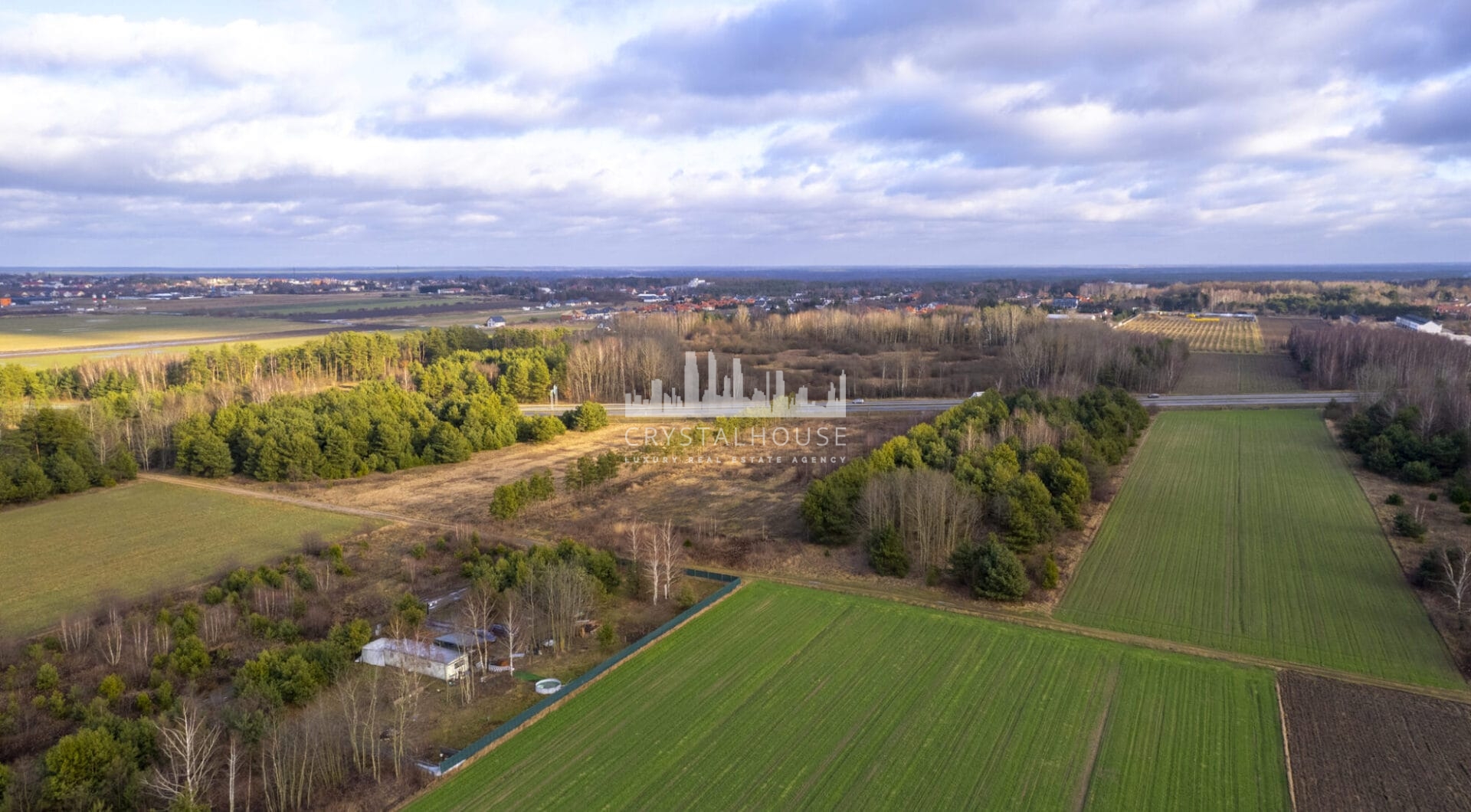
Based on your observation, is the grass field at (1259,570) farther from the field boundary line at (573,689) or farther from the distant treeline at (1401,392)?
the field boundary line at (573,689)

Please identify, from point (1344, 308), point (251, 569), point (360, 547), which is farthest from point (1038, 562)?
point (1344, 308)

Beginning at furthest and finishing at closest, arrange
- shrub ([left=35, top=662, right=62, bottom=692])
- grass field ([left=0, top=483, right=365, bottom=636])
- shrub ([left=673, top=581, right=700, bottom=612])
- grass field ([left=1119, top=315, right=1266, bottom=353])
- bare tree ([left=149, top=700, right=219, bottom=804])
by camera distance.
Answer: grass field ([left=1119, top=315, right=1266, bottom=353]) → grass field ([left=0, top=483, right=365, bottom=636]) → shrub ([left=673, top=581, right=700, bottom=612]) → shrub ([left=35, top=662, right=62, bottom=692]) → bare tree ([left=149, top=700, right=219, bottom=804])

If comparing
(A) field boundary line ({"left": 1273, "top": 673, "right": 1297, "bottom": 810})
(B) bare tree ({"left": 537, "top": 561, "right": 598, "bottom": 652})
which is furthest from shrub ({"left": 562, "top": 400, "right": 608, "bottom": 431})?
(A) field boundary line ({"left": 1273, "top": 673, "right": 1297, "bottom": 810})

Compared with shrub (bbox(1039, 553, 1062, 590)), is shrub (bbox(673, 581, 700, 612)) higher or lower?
lower

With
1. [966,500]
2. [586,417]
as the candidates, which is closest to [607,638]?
[966,500]

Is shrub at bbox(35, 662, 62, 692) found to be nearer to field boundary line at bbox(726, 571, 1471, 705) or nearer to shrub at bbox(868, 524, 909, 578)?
field boundary line at bbox(726, 571, 1471, 705)

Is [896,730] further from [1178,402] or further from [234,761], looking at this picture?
[1178,402]

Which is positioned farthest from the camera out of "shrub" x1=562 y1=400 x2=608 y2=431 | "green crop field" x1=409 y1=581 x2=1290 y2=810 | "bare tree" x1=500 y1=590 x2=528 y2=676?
"shrub" x1=562 y1=400 x2=608 y2=431
